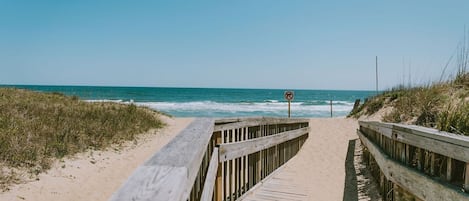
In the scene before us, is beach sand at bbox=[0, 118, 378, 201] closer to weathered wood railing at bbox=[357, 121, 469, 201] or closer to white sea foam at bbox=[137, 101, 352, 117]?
weathered wood railing at bbox=[357, 121, 469, 201]

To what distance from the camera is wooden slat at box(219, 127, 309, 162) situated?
176 inches

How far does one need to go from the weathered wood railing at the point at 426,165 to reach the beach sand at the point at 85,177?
5.13m

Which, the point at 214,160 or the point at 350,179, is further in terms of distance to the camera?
the point at 350,179

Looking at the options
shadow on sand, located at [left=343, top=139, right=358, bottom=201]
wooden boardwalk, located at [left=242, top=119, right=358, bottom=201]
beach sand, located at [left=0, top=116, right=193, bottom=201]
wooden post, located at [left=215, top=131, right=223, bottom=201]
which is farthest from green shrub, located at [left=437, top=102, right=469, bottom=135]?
beach sand, located at [left=0, top=116, right=193, bottom=201]

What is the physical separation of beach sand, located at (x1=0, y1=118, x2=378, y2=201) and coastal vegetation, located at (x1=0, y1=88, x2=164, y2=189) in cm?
38

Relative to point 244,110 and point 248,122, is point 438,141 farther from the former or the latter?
point 244,110

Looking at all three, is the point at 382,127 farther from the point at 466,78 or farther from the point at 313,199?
the point at 466,78

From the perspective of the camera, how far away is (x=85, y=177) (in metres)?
7.84

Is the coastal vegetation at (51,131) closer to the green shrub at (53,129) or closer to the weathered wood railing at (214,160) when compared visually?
the green shrub at (53,129)

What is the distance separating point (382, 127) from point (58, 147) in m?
7.40

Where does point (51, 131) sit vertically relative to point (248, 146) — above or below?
below

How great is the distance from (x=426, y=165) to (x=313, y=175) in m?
3.80

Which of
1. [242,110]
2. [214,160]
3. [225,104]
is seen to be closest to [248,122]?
[214,160]

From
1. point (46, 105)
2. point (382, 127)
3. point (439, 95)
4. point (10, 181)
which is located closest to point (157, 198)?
point (382, 127)
